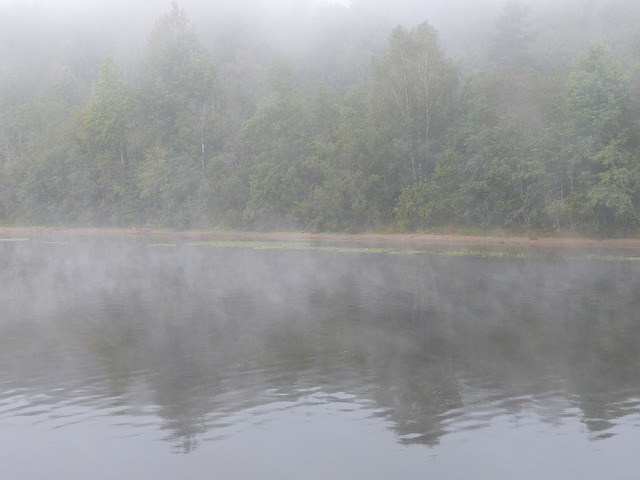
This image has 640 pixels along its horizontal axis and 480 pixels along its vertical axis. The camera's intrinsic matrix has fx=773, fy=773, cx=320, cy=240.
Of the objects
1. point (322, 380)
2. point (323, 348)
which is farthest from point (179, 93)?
point (322, 380)

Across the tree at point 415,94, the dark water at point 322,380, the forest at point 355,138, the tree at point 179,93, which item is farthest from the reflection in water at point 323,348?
the tree at point 179,93

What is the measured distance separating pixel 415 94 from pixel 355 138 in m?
6.56

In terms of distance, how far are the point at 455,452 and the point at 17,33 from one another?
188 meters

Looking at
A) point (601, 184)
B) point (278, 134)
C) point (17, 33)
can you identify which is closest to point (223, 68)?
point (278, 134)

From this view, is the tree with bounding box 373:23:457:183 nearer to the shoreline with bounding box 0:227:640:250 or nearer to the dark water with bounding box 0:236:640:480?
the shoreline with bounding box 0:227:640:250

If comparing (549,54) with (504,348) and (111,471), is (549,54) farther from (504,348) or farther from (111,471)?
(111,471)

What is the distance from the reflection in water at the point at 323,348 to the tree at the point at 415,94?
101 ft

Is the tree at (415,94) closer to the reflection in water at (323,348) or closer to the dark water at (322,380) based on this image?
the reflection in water at (323,348)

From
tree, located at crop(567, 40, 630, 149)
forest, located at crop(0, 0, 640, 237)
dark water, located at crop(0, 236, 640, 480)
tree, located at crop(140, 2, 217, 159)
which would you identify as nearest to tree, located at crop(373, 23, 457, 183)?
forest, located at crop(0, 0, 640, 237)

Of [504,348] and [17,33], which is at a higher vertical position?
[17,33]

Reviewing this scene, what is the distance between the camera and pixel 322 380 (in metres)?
15.7

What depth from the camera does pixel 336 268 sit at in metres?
38.6

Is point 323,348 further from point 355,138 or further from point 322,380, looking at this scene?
point 355,138

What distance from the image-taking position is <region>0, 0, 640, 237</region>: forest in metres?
56.7
